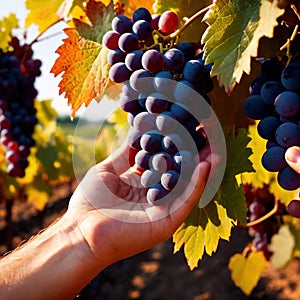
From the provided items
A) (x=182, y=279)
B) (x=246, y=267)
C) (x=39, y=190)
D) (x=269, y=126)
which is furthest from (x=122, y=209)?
(x=182, y=279)

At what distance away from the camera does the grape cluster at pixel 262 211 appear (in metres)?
1.87

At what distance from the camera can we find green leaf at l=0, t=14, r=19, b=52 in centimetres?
194

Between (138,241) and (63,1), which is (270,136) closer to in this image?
(138,241)

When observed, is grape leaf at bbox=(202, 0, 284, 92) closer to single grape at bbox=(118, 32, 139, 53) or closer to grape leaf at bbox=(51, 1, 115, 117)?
single grape at bbox=(118, 32, 139, 53)

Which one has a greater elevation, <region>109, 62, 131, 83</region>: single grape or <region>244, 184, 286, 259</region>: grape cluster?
<region>109, 62, 131, 83</region>: single grape

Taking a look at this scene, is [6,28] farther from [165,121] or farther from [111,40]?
[165,121]

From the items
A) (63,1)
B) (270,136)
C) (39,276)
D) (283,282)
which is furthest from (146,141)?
(283,282)

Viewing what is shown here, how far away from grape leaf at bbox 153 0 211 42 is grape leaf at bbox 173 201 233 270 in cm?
35

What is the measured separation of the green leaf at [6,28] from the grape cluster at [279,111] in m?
1.19

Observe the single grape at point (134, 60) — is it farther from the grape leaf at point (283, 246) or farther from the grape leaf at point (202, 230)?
the grape leaf at point (283, 246)

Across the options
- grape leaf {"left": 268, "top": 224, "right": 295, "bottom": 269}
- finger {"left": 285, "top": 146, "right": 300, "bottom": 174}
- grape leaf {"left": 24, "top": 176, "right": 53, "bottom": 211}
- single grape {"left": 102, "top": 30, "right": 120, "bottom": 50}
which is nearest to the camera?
finger {"left": 285, "top": 146, "right": 300, "bottom": 174}

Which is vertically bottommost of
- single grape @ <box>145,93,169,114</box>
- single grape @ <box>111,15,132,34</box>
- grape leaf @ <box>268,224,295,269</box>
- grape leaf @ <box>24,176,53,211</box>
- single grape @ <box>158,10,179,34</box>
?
grape leaf @ <box>268,224,295,269</box>

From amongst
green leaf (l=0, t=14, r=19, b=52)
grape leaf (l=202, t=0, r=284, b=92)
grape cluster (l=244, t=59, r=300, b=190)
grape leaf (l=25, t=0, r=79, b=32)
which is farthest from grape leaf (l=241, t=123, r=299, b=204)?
green leaf (l=0, t=14, r=19, b=52)

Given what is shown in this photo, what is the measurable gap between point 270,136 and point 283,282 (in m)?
4.40
